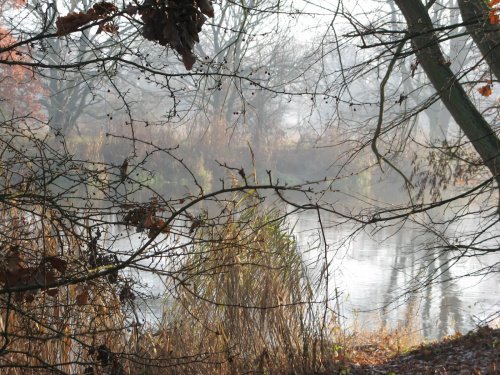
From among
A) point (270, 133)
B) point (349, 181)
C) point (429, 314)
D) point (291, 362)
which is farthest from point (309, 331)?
point (270, 133)

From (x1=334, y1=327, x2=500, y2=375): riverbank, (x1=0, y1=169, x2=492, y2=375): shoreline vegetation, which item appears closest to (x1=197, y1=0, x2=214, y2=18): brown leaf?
(x1=0, y1=169, x2=492, y2=375): shoreline vegetation

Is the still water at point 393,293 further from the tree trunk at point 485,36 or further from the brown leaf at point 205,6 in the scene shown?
the brown leaf at point 205,6

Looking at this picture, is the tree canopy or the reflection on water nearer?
the tree canopy

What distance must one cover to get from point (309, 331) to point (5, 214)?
2.37 m

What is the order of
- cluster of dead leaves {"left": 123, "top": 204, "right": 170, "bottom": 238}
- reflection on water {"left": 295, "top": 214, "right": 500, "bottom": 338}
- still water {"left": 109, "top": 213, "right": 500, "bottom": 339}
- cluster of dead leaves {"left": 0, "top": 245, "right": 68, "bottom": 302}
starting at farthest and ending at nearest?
reflection on water {"left": 295, "top": 214, "right": 500, "bottom": 338}, still water {"left": 109, "top": 213, "right": 500, "bottom": 339}, cluster of dead leaves {"left": 123, "top": 204, "right": 170, "bottom": 238}, cluster of dead leaves {"left": 0, "top": 245, "right": 68, "bottom": 302}

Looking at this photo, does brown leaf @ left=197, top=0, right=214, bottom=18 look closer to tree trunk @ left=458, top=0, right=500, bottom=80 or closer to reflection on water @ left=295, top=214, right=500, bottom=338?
tree trunk @ left=458, top=0, right=500, bottom=80

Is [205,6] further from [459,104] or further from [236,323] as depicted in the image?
[459,104]

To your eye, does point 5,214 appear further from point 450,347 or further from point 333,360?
point 450,347

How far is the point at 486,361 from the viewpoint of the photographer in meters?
4.72

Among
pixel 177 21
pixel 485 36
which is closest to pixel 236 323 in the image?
pixel 177 21

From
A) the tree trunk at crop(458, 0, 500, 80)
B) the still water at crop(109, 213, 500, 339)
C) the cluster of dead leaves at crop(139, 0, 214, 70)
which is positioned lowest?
Answer: the cluster of dead leaves at crop(139, 0, 214, 70)

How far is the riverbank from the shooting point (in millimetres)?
4645

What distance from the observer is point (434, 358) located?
5.18 metres

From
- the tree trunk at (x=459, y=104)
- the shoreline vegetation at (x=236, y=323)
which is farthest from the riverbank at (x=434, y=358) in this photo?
the tree trunk at (x=459, y=104)
